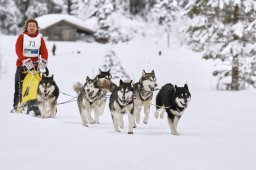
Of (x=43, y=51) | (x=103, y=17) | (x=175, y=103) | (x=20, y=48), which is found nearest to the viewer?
(x=175, y=103)

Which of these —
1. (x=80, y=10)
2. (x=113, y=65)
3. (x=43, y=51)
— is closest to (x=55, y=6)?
(x=80, y=10)

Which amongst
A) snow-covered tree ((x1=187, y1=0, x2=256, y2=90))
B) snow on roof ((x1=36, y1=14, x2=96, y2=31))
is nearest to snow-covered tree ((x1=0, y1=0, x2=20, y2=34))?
snow on roof ((x1=36, y1=14, x2=96, y2=31))

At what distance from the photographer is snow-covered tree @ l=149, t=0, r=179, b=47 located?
61.4 m

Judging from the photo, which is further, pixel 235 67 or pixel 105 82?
pixel 235 67

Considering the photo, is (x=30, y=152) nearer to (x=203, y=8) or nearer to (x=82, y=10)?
(x=203, y=8)

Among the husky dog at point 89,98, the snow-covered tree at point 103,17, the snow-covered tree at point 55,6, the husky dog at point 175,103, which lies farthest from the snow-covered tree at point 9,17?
the husky dog at point 175,103

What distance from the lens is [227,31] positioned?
20.6 meters

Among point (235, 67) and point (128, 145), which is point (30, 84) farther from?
point (235, 67)

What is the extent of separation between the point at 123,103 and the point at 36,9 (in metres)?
56.7

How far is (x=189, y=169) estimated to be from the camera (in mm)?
4918

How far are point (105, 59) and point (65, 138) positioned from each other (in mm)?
22960

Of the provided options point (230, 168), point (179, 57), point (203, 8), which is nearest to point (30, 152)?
point (230, 168)

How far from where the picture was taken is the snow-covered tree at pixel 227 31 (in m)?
20.0

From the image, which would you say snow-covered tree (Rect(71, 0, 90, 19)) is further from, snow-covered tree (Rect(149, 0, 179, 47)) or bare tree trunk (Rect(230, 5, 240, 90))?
bare tree trunk (Rect(230, 5, 240, 90))
